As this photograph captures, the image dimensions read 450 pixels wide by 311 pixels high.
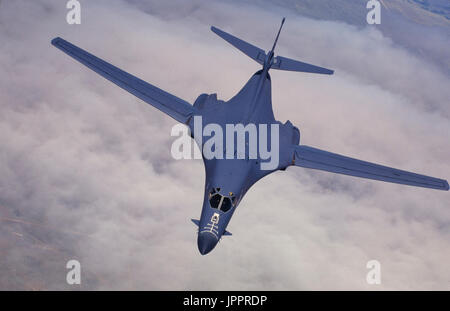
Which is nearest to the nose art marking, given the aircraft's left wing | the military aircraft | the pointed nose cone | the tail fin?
the pointed nose cone

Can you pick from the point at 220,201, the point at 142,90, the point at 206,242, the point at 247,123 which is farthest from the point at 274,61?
the point at 206,242

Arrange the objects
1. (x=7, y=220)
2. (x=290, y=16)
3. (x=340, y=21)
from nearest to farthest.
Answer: (x=7, y=220)
(x=290, y=16)
(x=340, y=21)

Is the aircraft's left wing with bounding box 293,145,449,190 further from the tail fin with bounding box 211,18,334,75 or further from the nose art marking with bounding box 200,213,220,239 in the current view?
the nose art marking with bounding box 200,213,220,239

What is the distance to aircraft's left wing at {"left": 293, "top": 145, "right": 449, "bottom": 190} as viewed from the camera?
21.1 m

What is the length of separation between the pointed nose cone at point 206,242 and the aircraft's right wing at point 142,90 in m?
8.40

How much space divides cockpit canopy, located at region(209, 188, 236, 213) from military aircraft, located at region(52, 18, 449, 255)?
0.89ft

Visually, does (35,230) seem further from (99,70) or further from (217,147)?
(217,147)

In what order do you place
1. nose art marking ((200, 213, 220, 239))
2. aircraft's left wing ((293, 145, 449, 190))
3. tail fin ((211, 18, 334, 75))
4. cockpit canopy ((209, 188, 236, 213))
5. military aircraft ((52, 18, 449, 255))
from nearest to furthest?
nose art marking ((200, 213, 220, 239))
cockpit canopy ((209, 188, 236, 213))
military aircraft ((52, 18, 449, 255))
aircraft's left wing ((293, 145, 449, 190))
tail fin ((211, 18, 334, 75))

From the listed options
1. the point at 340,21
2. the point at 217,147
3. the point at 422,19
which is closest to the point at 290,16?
the point at 340,21

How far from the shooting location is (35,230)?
110 ft

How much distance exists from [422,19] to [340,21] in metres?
48.4

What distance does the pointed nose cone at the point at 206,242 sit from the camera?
16.0 metres

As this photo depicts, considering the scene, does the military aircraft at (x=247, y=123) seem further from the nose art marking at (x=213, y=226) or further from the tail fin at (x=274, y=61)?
the nose art marking at (x=213, y=226)

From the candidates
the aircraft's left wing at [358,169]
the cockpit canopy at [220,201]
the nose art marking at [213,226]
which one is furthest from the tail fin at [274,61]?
the nose art marking at [213,226]
